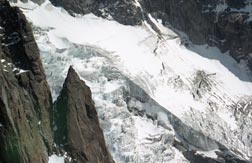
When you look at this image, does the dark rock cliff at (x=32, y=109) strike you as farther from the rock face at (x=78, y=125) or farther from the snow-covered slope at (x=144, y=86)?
the snow-covered slope at (x=144, y=86)

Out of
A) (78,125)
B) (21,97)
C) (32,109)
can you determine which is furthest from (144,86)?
(21,97)

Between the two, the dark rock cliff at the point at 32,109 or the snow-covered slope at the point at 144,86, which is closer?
the dark rock cliff at the point at 32,109

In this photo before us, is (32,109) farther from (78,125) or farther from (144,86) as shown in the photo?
(144,86)

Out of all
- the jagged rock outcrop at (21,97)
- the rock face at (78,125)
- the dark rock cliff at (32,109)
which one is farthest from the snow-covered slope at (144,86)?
the jagged rock outcrop at (21,97)

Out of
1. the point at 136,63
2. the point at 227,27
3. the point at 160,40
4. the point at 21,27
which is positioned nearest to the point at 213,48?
the point at 227,27

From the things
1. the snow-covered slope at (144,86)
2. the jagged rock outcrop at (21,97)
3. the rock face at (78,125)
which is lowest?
the snow-covered slope at (144,86)

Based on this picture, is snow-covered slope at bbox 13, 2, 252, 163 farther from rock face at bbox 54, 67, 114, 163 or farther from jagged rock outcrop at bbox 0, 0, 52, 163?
jagged rock outcrop at bbox 0, 0, 52, 163

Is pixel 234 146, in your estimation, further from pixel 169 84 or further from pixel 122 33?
pixel 122 33

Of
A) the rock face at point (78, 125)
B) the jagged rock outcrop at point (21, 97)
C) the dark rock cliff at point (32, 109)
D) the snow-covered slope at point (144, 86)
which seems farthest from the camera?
the snow-covered slope at point (144, 86)
